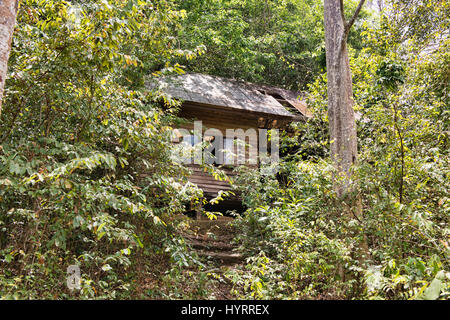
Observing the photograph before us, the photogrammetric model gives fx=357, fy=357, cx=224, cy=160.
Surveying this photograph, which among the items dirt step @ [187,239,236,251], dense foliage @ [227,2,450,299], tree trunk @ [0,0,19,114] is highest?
tree trunk @ [0,0,19,114]

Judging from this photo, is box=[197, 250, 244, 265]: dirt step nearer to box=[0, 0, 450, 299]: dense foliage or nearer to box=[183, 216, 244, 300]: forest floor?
box=[183, 216, 244, 300]: forest floor

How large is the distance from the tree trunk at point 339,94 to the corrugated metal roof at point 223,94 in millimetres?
4126

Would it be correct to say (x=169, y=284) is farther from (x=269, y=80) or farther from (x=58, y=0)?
(x=269, y=80)

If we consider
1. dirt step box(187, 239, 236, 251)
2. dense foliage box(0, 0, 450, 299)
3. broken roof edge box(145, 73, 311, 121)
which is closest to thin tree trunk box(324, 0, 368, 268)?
dense foliage box(0, 0, 450, 299)

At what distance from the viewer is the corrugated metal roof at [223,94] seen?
1011cm

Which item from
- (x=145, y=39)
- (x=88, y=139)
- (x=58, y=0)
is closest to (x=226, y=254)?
(x=88, y=139)

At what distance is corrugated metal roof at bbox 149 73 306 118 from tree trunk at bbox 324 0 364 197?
13.5ft

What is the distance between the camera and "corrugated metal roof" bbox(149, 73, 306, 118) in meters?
10.1

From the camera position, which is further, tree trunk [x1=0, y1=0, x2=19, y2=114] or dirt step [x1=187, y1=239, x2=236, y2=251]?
dirt step [x1=187, y1=239, x2=236, y2=251]

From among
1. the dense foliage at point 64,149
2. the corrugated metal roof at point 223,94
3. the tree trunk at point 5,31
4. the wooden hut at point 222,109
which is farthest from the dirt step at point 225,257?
the tree trunk at point 5,31

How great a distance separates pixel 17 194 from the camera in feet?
14.4

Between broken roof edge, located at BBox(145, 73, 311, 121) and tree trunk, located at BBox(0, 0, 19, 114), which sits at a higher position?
broken roof edge, located at BBox(145, 73, 311, 121)

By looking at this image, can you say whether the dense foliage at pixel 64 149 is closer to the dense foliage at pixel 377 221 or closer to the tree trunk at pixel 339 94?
the dense foliage at pixel 377 221

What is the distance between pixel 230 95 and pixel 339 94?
548cm
